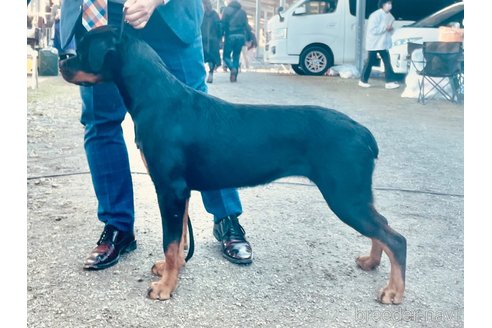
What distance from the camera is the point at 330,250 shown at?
7.34ft

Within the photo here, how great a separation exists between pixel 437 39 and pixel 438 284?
87 cm

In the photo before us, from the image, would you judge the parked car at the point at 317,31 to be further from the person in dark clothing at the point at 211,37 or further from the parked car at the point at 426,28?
the person in dark clothing at the point at 211,37

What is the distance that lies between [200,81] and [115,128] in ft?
1.22

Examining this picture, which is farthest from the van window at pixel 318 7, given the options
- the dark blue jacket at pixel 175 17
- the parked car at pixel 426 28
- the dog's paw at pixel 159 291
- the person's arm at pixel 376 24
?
the dog's paw at pixel 159 291

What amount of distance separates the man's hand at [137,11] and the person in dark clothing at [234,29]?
0.28m

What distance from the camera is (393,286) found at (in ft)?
6.15

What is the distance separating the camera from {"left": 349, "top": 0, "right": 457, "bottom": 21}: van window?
77.2 inches

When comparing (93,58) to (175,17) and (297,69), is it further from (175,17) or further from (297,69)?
(297,69)

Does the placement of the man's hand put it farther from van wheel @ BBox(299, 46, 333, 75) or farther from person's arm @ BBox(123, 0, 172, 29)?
van wheel @ BBox(299, 46, 333, 75)

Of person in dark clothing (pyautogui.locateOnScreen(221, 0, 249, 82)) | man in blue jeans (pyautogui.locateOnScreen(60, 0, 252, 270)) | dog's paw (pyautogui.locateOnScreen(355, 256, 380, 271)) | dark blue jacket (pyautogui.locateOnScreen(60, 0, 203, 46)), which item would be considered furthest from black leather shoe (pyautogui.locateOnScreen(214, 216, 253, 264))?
dark blue jacket (pyautogui.locateOnScreen(60, 0, 203, 46))

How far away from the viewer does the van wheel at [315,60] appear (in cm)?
187

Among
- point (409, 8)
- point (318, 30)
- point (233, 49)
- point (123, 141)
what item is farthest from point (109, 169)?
point (409, 8)
